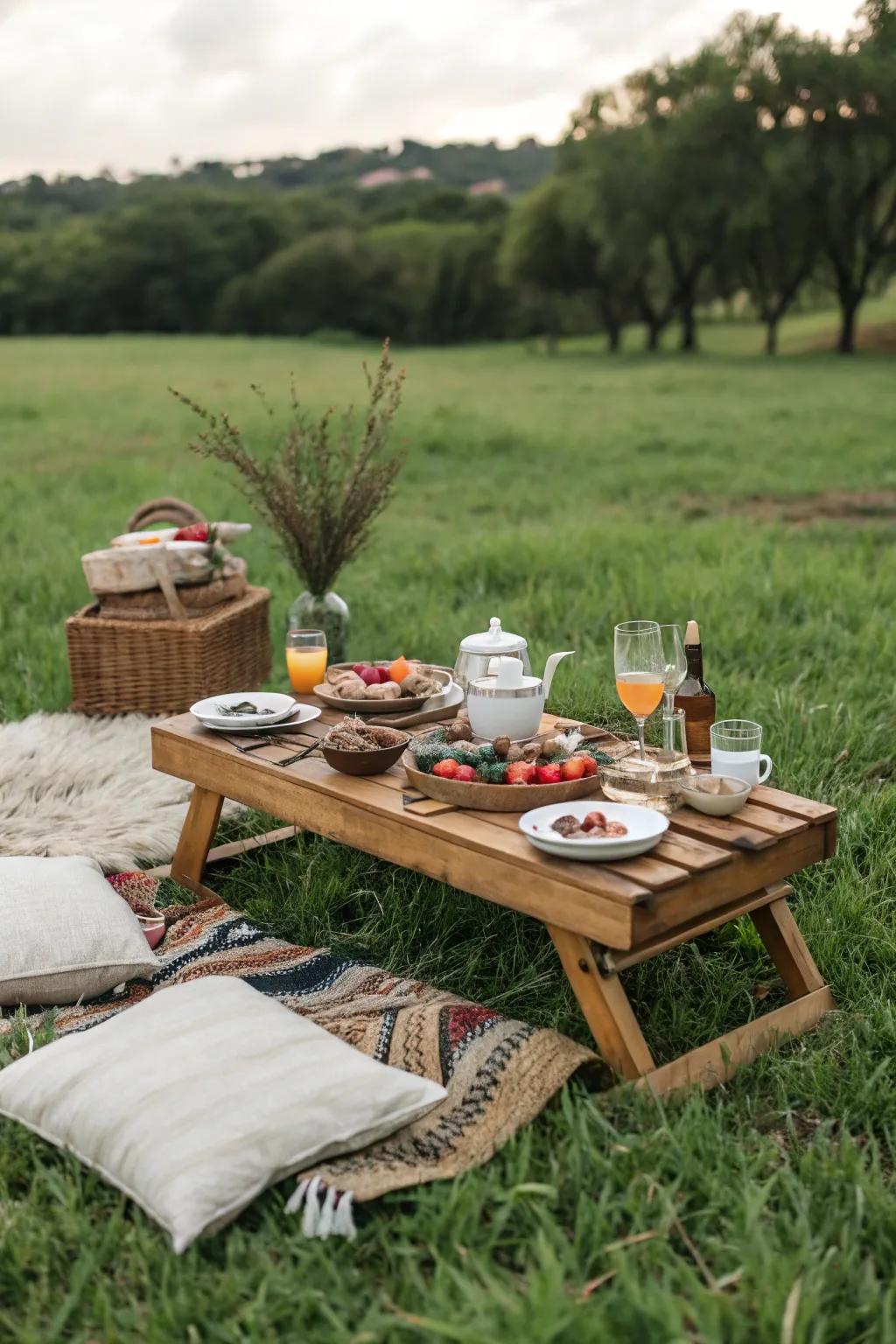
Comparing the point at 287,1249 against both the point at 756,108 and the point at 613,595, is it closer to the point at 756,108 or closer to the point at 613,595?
the point at 613,595

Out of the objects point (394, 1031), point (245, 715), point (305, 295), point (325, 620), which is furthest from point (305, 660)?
point (305, 295)

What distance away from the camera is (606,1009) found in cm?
239

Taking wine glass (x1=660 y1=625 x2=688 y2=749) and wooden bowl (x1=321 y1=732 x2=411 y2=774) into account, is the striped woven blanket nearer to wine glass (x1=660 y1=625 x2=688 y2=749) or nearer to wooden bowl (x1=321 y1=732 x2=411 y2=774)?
wooden bowl (x1=321 y1=732 x2=411 y2=774)

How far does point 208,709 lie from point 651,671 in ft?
4.05

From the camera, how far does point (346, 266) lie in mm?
42594

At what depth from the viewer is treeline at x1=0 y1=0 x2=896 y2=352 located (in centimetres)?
2695

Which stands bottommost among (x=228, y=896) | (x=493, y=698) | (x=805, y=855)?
(x=228, y=896)

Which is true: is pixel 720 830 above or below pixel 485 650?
below

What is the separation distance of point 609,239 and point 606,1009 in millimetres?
27801

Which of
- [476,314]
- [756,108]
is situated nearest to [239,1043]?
[756,108]

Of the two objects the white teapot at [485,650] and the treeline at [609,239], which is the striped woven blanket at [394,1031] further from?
the treeline at [609,239]

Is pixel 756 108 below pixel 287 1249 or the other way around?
the other way around

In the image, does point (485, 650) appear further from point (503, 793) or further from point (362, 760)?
point (503, 793)

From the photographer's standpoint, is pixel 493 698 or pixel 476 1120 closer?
pixel 476 1120
